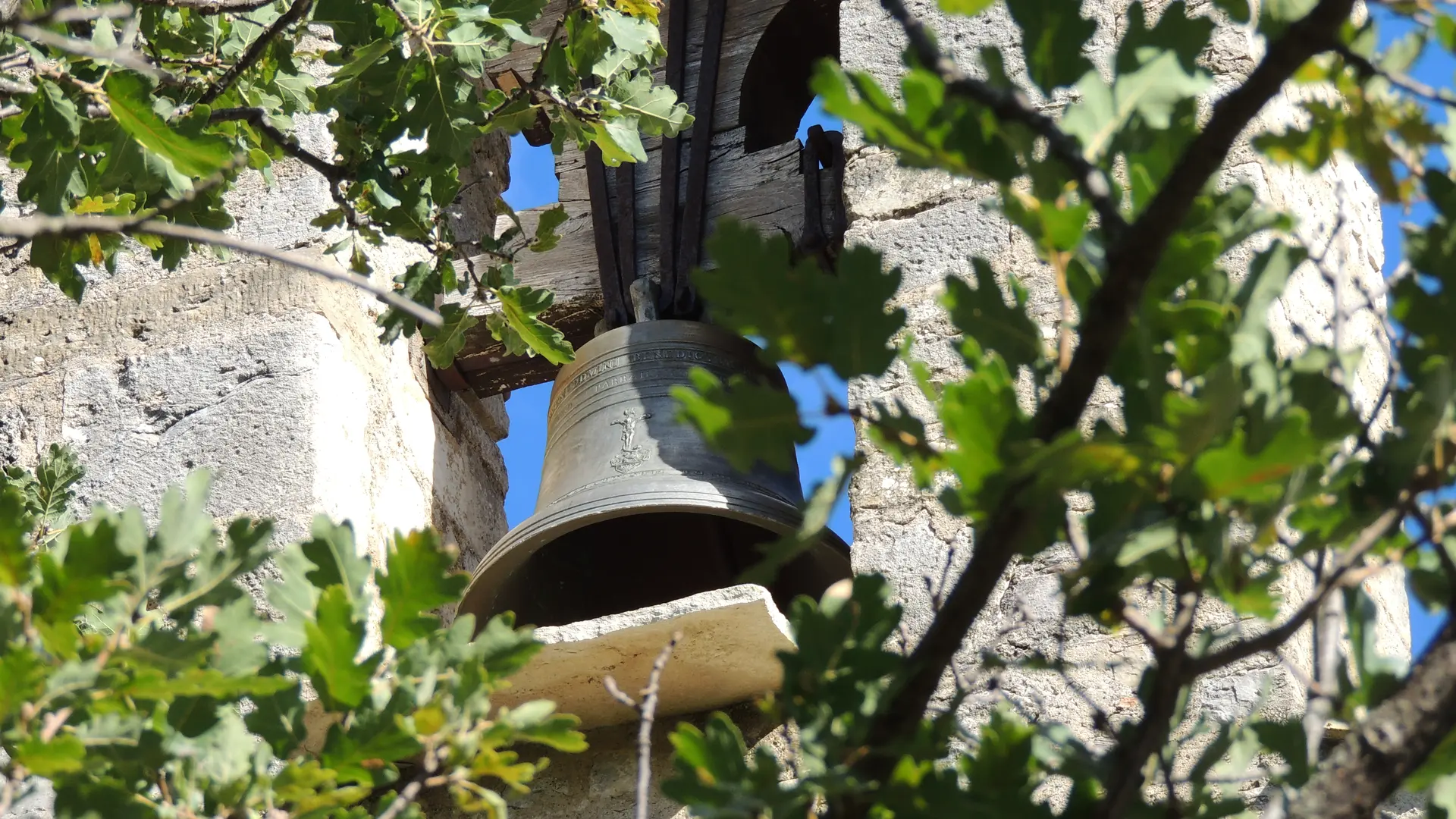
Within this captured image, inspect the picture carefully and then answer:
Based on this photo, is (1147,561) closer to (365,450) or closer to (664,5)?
(365,450)

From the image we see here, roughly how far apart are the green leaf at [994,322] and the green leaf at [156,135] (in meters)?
0.90

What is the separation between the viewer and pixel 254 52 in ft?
6.79

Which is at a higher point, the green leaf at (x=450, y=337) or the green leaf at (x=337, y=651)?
the green leaf at (x=450, y=337)

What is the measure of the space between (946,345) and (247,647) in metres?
1.31

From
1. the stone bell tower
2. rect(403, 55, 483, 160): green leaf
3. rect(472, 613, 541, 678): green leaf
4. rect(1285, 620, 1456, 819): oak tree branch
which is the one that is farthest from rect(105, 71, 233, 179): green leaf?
rect(1285, 620, 1456, 819): oak tree branch

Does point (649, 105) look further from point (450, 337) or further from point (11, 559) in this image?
point (11, 559)

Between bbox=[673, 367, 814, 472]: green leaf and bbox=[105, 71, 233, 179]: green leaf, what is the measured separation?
0.85m

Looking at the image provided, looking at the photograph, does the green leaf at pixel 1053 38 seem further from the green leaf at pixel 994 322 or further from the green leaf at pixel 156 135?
the green leaf at pixel 156 135

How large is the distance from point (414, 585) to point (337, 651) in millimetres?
78

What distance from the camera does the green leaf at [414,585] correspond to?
45.6 inches

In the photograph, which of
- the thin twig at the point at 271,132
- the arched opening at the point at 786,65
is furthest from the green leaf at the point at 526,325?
the arched opening at the point at 786,65

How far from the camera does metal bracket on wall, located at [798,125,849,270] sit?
2.62 metres

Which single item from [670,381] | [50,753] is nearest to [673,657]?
[670,381]

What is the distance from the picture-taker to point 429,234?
7.45 feet
